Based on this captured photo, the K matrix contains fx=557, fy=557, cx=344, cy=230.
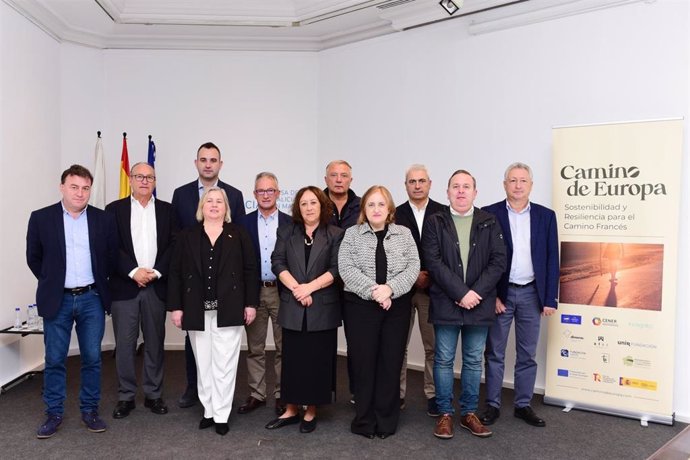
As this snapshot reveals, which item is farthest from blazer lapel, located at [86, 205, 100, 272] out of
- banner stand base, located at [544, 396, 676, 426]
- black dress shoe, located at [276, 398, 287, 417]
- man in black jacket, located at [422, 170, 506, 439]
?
banner stand base, located at [544, 396, 676, 426]

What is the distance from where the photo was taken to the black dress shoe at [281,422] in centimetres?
355

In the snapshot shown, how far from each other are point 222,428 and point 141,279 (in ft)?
3.59

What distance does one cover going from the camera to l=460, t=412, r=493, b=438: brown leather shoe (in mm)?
3477

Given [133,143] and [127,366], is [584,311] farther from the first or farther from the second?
[133,143]

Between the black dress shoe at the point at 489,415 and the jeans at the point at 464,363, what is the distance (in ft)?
0.53

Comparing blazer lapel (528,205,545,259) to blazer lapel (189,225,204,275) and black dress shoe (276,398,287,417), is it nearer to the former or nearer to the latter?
black dress shoe (276,398,287,417)

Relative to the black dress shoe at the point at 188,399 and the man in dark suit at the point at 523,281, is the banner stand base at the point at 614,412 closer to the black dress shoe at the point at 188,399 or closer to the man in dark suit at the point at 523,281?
the man in dark suit at the point at 523,281

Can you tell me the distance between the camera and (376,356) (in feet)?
11.3

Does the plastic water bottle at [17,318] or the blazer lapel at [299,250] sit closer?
the blazer lapel at [299,250]

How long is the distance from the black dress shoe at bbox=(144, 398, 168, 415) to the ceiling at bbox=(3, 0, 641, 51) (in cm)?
344

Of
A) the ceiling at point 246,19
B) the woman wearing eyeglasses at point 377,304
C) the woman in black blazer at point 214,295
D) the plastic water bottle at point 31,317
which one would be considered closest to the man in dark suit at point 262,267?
the woman in black blazer at point 214,295

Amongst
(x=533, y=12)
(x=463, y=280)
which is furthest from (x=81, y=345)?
(x=533, y=12)

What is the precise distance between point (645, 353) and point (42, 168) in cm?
526

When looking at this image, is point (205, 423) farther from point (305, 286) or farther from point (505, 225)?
point (505, 225)
